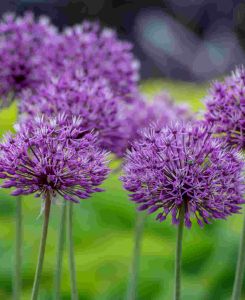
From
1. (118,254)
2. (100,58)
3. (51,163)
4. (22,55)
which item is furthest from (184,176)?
(118,254)

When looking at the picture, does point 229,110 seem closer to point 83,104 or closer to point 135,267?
point 83,104

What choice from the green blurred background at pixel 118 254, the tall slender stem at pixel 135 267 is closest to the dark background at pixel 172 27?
the green blurred background at pixel 118 254

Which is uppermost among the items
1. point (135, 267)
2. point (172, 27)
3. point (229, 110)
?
point (172, 27)

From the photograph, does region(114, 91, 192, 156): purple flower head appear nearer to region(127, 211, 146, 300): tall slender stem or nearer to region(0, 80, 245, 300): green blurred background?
region(127, 211, 146, 300): tall slender stem

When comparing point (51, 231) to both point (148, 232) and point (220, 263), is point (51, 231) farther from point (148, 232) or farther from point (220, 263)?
point (220, 263)

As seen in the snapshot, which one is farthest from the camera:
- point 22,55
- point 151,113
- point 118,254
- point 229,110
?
point 118,254

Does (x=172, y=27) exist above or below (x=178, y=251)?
above

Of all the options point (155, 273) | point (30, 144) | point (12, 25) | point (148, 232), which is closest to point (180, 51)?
point (148, 232)

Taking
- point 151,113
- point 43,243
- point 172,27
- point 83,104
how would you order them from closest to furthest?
point 43,243, point 83,104, point 151,113, point 172,27
